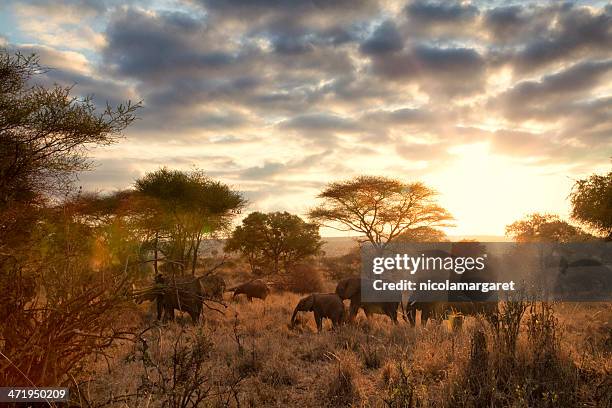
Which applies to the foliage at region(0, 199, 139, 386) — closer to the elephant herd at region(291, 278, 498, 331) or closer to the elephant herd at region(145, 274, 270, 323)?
the elephant herd at region(145, 274, 270, 323)

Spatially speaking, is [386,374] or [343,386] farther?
[386,374]

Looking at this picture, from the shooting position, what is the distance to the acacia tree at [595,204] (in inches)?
830

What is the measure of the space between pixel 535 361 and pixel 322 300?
7789 mm

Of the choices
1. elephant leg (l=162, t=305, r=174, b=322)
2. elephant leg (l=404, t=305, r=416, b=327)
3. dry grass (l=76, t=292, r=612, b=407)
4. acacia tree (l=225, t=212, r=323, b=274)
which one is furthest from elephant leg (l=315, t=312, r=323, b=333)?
acacia tree (l=225, t=212, r=323, b=274)

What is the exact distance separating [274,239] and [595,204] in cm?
2284

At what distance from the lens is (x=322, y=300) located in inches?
533

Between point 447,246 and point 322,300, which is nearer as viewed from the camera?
point 322,300

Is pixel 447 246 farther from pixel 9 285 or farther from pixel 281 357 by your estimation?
pixel 9 285

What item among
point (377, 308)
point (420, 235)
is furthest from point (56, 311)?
point (420, 235)

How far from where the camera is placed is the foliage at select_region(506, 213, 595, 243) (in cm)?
3875

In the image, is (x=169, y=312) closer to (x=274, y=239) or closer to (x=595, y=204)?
(x=595, y=204)

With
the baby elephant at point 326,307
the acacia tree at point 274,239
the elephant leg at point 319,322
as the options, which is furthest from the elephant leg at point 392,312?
the acacia tree at point 274,239

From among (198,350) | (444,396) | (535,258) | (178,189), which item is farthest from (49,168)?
(535,258)

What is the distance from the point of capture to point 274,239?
38.2m
